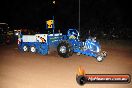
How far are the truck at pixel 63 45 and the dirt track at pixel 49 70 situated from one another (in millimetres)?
466

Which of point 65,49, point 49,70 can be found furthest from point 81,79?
point 65,49

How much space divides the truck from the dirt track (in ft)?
1.53

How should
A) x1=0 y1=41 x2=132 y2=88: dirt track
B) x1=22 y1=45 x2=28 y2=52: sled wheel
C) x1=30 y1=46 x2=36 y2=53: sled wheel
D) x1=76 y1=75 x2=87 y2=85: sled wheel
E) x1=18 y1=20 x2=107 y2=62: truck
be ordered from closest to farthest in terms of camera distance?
1. x1=76 y1=75 x2=87 y2=85: sled wheel
2. x1=0 y1=41 x2=132 y2=88: dirt track
3. x1=18 y1=20 x2=107 y2=62: truck
4. x1=30 y1=46 x2=36 y2=53: sled wheel
5. x1=22 y1=45 x2=28 y2=52: sled wheel

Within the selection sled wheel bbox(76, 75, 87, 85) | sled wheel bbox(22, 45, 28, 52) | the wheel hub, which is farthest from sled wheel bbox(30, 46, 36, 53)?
sled wheel bbox(76, 75, 87, 85)

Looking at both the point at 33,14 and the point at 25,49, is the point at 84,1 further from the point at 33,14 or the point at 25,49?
the point at 25,49

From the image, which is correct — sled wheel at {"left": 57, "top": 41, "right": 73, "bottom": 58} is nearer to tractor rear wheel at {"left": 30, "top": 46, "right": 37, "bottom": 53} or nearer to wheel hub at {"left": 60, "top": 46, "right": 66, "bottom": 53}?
wheel hub at {"left": 60, "top": 46, "right": 66, "bottom": 53}

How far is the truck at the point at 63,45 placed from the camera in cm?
1665

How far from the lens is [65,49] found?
17219mm

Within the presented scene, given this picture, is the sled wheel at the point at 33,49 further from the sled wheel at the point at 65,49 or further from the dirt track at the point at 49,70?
the sled wheel at the point at 65,49

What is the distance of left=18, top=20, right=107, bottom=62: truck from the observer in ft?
54.6

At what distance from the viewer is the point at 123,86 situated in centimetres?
1064

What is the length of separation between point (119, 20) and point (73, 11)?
9.19m

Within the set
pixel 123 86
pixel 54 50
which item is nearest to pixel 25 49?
pixel 54 50

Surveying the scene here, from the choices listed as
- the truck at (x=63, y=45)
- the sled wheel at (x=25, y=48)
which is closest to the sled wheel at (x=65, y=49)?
the truck at (x=63, y=45)
